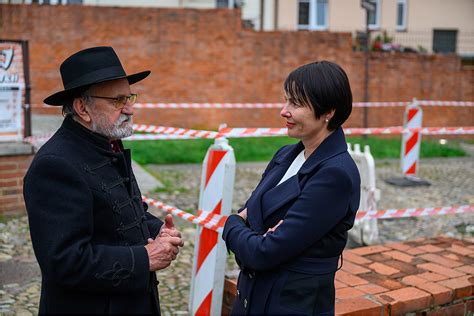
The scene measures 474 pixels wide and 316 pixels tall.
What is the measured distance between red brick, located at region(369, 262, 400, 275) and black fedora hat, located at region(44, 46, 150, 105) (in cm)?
259

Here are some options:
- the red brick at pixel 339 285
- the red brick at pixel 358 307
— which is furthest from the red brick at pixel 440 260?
the red brick at pixel 358 307

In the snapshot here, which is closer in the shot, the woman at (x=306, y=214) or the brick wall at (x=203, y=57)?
the woman at (x=306, y=214)

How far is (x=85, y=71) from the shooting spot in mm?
2424

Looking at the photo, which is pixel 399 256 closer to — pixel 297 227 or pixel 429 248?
pixel 429 248

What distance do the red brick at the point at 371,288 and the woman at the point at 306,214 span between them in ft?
4.11

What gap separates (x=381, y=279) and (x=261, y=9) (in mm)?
18034

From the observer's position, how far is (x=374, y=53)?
16.9 meters

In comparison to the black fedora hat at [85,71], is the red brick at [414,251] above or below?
below

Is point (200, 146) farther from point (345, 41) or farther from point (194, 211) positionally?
point (345, 41)

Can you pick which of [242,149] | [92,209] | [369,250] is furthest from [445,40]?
[92,209]

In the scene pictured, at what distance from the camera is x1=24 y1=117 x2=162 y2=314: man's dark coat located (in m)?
2.23

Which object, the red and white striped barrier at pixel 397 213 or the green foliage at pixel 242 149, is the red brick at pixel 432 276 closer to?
the red and white striped barrier at pixel 397 213

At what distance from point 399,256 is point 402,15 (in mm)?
21146

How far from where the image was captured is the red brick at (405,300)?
3.66 m
